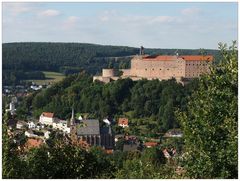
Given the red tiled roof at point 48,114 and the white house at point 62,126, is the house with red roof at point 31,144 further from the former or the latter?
the red tiled roof at point 48,114

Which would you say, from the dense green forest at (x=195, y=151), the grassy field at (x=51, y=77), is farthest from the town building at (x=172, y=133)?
the dense green forest at (x=195, y=151)

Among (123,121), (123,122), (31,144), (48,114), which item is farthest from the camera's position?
(48,114)

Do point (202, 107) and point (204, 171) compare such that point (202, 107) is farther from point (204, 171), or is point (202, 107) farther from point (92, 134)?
point (92, 134)

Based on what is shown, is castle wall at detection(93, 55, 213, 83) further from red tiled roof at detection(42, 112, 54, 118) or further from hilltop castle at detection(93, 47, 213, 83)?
red tiled roof at detection(42, 112, 54, 118)

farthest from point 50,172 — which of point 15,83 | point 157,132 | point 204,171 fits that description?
point 15,83

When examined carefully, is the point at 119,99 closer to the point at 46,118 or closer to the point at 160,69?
the point at 160,69

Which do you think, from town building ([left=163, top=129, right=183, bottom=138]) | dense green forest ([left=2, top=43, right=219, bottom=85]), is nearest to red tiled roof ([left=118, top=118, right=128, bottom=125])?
town building ([left=163, top=129, right=183, bottom=138])

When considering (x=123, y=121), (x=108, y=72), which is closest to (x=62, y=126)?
(x=123, y=121)
